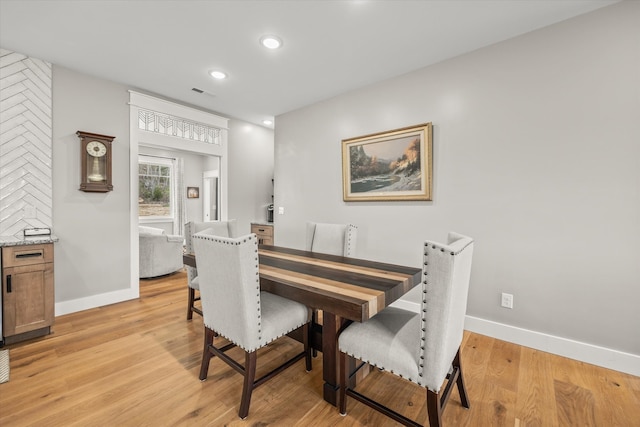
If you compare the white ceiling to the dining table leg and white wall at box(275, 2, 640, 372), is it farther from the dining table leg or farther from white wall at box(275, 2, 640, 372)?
the dining table leg

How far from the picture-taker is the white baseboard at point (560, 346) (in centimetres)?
201

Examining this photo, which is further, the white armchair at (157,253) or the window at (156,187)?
the window at (156,187)

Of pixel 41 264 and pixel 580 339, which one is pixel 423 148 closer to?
pixel 580 339

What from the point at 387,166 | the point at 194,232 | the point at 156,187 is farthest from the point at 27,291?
the point at 156,187

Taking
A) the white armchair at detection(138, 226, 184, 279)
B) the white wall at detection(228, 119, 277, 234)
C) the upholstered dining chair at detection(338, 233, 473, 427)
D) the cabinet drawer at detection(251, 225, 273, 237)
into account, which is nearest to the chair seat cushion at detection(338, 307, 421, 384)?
the upholstered dining chair at detection(338, 233, 473, 427)

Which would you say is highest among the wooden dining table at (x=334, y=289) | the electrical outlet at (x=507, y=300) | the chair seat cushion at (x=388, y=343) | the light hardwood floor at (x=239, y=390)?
the wooden dining table at (x=334, y=289)

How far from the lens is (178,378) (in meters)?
1.93

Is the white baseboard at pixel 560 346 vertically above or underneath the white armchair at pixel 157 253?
underneath

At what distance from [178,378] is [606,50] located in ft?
12.6

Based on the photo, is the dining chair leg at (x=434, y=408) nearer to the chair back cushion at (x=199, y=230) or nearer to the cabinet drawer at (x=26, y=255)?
the chair back cushion at (x=199, y=230)

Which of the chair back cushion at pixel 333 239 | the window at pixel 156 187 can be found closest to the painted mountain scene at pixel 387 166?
the chair back cushion at pixel 333 239

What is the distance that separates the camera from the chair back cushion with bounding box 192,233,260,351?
1.48 meters

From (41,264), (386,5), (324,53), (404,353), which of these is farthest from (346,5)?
(41,264)

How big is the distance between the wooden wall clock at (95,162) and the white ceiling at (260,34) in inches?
28.0
